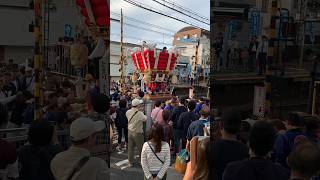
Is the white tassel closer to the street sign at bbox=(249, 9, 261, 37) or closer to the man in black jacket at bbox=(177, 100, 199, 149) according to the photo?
the street sign at bbox=(249, 9, 261, 37)

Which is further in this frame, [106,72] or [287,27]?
[106,72]

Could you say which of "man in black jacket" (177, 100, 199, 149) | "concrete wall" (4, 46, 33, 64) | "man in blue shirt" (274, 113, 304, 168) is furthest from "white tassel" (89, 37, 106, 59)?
"man in black jacket" (177, 100, 199, 149)

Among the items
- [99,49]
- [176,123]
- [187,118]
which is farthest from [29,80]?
[176,123]

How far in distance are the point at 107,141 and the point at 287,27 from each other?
2.24 metres

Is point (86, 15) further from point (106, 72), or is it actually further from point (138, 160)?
point (138, 160)

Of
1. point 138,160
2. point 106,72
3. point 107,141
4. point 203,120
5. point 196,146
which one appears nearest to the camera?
point 196,146

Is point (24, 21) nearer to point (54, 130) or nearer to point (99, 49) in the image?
point (99, 49)

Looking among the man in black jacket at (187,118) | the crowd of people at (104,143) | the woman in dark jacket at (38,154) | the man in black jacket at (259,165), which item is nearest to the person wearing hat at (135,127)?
the man in black jacket at (187,118)

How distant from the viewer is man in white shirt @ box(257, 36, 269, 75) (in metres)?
3.93

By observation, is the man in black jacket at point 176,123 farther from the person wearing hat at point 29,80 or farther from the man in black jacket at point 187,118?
the person wearing hat at point 29,80

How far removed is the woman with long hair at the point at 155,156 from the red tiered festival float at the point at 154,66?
15.5 metres

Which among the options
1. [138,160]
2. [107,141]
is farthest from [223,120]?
[138,160]

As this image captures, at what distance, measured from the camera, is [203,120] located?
598 cm

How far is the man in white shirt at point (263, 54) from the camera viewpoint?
12.9 ft
